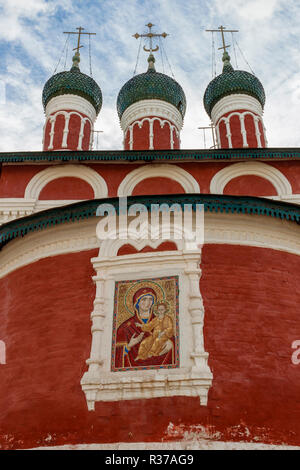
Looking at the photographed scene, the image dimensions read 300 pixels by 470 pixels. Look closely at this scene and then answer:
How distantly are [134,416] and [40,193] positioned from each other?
518 centimetres

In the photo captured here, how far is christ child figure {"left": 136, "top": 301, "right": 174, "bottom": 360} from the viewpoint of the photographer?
179 inches

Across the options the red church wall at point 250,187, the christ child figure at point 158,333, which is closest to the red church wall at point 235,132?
the red church wall at point 250,187

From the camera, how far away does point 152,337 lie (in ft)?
15.1

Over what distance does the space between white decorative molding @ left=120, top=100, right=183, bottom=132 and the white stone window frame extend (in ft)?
25.0

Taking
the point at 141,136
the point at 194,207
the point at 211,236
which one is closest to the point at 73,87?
the point at 141,136

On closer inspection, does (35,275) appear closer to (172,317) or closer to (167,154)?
(172,317)

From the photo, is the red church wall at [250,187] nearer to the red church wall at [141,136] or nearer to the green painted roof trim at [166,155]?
the green painted roof trim at [166,155]

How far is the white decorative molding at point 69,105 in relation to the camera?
1222cm

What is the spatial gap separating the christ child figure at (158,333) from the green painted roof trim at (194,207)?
1.25 metres

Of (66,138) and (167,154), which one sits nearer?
(167,154)

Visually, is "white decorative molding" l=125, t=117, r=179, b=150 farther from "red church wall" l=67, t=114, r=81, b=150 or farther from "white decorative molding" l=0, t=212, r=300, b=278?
"white decorative molding" l=0, t=212, r=300, b=278

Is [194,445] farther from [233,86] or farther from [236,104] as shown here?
[233,86]
